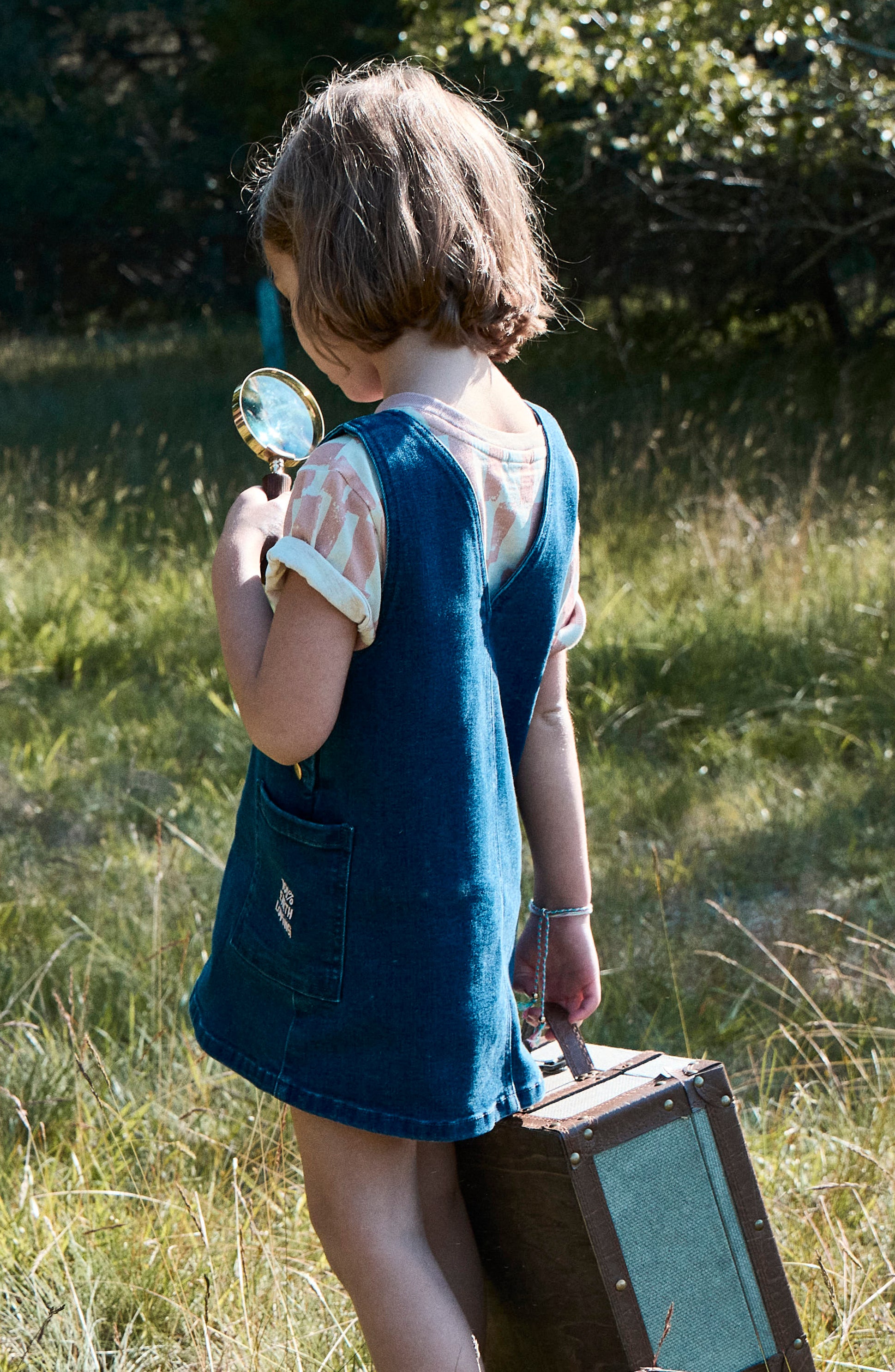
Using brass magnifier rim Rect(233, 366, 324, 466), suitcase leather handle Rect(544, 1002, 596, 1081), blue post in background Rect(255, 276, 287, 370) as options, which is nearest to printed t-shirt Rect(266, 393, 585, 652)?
brass magnifier rim Rect(233, 366, 324, 466)

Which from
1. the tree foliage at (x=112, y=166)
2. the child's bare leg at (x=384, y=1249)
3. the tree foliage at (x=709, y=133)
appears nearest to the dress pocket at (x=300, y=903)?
the child's bare leg at (x=384, y=1249)

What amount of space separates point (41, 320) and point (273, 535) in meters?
27.4

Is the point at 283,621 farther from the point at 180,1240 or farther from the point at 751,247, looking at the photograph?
the point at 751,247

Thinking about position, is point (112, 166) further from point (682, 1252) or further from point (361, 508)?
point (682, 1252)

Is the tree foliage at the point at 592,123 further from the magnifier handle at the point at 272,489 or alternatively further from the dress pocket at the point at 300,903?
the dress pocket at the point at 300,903

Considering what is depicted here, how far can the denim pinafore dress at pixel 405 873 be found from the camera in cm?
125

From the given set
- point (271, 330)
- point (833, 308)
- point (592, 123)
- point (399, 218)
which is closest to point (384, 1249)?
point (399, 218)

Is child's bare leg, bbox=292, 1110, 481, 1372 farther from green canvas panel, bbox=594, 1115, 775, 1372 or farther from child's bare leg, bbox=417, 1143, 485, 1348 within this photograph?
green canvas panel, bbox=594, 1115, 775, 1372

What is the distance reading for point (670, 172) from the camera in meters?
9.65

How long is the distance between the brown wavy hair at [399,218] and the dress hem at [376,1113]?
0.74 metres

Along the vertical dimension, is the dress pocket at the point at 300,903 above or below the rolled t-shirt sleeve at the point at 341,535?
below

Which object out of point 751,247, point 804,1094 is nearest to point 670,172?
point 751,247

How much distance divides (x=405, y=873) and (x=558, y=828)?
323 millimetres

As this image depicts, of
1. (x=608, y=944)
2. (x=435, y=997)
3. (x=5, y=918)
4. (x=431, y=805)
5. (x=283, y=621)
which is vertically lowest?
(x=608, y=944)
